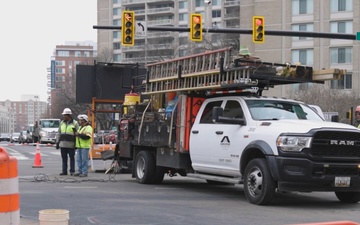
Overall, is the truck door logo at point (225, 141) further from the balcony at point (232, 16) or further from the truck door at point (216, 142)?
the balcony at point (232, 16)

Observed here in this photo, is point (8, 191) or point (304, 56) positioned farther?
point (304, 56)

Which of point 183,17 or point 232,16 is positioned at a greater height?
point 183,17

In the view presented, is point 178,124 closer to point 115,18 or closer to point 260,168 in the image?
point 260,168

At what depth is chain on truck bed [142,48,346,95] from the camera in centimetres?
1059

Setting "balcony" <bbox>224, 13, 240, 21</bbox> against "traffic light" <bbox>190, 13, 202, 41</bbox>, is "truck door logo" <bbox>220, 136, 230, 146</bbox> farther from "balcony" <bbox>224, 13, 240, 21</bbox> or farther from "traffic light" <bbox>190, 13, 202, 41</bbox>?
"balcony" <bbox>224, 13, 240, 21</bbox>

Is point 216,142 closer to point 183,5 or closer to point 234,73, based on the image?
point 234,73

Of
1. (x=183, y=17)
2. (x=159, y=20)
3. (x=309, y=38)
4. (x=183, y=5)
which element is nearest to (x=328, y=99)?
(x=309, y=38)

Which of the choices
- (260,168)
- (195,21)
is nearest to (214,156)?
(260,168)

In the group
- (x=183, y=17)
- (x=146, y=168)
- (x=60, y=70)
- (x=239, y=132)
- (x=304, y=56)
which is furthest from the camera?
(x=60, y=70)

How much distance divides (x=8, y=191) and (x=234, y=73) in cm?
624

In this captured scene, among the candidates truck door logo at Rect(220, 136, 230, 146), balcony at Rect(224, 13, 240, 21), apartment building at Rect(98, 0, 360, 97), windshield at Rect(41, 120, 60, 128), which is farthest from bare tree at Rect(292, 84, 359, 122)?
balcony at Rect(224, 13, 240, 21)

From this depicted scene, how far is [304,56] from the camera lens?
64.6 m

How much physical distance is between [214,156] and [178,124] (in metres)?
1.42

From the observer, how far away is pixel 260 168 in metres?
9.77
